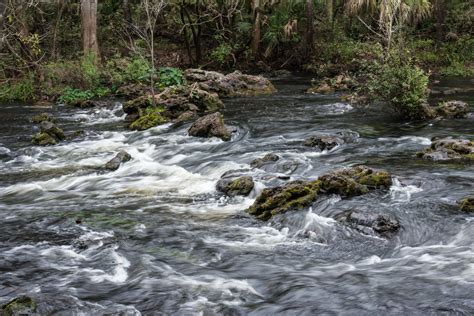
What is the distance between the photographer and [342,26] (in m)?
35.6

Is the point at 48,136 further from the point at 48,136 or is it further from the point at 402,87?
the point at 402,87

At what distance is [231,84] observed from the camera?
24578mm

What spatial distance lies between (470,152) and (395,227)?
4571 millimetres

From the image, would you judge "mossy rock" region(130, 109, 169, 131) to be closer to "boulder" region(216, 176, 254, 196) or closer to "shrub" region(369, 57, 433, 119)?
"shrub" region(369, 57, 433, 119)

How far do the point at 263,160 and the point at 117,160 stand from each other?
3620 millimetres

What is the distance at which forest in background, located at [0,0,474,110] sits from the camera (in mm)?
25578

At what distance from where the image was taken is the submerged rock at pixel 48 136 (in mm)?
15971

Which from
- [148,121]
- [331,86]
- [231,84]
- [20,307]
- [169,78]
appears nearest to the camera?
[20,307]

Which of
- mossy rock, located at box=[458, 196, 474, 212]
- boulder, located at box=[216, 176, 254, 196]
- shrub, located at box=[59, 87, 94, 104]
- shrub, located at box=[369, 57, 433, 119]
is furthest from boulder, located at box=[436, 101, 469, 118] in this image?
shrub, located at box=[59, 87, 94, 104]

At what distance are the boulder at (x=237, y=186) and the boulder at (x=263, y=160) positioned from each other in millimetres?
1551

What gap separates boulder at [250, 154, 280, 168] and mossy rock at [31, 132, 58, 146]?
6.76m

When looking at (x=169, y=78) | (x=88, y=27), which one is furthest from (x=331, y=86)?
(x=88, y=27)

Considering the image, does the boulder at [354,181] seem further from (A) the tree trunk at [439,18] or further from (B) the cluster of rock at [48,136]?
(A) the tree trunk at [439,18]

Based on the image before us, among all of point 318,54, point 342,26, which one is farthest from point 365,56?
point 342,26
